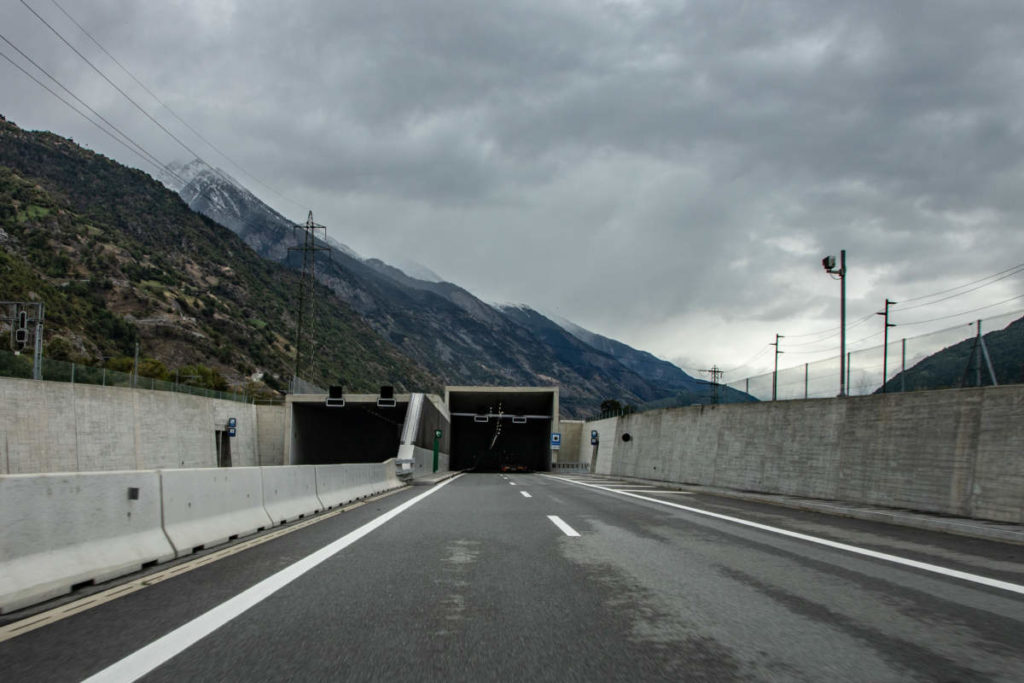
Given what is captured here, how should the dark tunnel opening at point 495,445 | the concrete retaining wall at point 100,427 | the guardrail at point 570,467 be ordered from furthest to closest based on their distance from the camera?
the dark tunnel opening at point 495,445
the guardrail at point 570,467
the concrete retaining wall at point 100,427

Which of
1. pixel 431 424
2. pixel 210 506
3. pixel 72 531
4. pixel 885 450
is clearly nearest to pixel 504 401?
pixel 431 424

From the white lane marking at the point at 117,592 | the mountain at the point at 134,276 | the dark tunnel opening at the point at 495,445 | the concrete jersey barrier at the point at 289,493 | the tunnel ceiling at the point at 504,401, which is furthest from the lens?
the dark tunnel opening at the point at 495,445

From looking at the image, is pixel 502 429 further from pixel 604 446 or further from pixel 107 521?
pixel 107 521

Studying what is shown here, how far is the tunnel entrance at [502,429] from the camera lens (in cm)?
6906

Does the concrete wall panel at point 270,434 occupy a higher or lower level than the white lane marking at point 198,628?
lower

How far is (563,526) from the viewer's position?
10891mm

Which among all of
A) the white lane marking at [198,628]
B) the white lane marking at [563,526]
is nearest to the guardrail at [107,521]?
the white lane marking at [198,628]

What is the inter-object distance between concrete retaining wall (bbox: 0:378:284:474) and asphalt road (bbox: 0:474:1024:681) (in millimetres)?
27796

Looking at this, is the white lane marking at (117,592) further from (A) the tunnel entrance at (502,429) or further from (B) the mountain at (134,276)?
(B) the mountain at (134,276)

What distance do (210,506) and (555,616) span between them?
544 cm

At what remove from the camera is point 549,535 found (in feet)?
31.9

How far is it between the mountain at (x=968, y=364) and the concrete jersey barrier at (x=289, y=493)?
41.8 ft

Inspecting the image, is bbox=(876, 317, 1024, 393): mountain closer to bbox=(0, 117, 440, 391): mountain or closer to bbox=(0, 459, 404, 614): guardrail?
bbox=(0, 459, 404, 614): guardrail

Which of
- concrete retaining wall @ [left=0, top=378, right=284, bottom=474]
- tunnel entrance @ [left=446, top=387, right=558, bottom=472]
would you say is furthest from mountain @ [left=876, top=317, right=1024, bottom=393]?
tunnel entrance @ [left=446, top=387, right=558, bottom=472]
